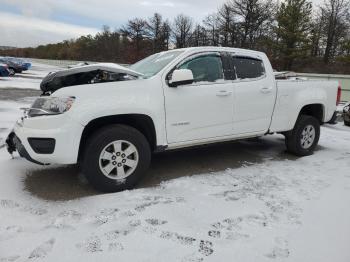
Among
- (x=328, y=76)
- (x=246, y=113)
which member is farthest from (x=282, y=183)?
(x=328, y=76)

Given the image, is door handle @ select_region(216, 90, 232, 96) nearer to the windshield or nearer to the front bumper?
the windshield

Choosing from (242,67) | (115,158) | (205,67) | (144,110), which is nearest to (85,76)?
(144,110)

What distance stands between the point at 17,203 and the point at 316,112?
5.20 metres

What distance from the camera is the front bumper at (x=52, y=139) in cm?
368

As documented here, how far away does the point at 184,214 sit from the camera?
3.53 m

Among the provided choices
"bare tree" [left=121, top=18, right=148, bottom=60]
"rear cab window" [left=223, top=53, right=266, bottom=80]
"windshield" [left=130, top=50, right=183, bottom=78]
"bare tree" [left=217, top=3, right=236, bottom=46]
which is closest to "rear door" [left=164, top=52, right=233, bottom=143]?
"rear cab window" [left=223, top=53, right=266, bottom=80]

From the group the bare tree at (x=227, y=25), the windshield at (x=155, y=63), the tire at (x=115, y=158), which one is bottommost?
the tire at (x=115, y=158)

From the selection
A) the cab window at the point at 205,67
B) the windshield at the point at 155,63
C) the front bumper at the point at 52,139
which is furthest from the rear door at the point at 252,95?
the front bumper at the point at 52,139

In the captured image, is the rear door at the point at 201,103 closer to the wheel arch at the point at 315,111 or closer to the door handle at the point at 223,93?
the door handle at the point at 223,93

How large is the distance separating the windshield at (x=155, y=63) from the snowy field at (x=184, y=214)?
1413mm

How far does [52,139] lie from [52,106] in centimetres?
38

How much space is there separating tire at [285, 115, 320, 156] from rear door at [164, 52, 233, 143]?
1.54m

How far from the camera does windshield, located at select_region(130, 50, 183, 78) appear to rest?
457 cm

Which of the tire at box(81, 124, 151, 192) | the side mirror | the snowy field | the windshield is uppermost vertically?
the windshield
